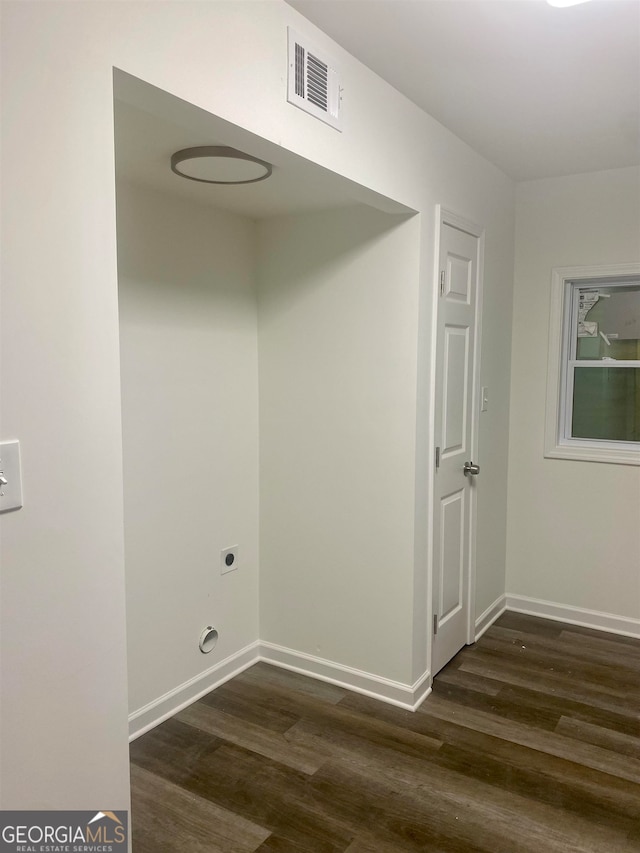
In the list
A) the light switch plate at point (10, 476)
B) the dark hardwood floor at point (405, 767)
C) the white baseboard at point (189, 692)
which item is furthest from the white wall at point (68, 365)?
the white baseboard at point (189, 692)

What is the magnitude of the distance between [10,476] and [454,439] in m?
2.31

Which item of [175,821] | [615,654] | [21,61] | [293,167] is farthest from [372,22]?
[615,654]

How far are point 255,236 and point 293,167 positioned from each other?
44.2 inches

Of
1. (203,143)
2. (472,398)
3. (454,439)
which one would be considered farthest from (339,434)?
(203,143)

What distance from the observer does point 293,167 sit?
Answer: 2031 millimetres

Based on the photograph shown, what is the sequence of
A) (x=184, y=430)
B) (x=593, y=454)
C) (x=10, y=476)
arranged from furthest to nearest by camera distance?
1. (x=593, y=454)
2. (x=184, y=430)
3. (x=10, y=476)

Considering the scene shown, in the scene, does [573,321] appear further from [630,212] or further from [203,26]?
[203,26]

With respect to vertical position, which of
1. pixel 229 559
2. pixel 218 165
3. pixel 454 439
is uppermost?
pixel 218 165

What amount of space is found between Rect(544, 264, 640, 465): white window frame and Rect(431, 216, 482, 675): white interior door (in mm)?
643

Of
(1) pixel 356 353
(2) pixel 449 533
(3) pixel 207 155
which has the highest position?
(3) pixel 207 155

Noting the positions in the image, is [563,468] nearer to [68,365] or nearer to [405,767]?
[405,767]

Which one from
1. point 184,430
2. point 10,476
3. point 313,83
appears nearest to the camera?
point 10,476

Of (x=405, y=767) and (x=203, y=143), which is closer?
(x=203, y=143)

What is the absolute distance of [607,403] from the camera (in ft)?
12.0
